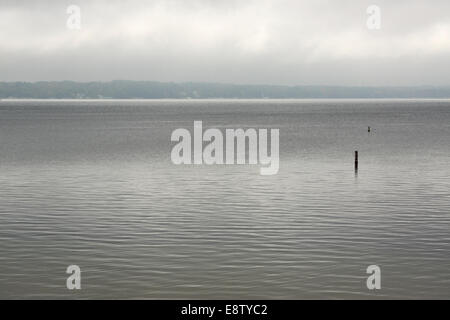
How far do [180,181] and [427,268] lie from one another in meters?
35.9

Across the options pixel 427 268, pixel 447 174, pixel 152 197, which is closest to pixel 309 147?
pixel 447 174

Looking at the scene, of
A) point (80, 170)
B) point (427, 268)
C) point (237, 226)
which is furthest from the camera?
point (80, 170)

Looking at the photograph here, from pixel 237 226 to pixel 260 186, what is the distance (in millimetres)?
18550

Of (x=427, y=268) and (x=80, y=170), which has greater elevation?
(x=80, y=170)

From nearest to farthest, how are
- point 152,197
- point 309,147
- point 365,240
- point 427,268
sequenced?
point 427,268
point 365,240
point 152,197
point 309,147

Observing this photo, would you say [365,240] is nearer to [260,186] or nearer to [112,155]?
[260,186]

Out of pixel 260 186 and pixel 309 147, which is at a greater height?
pixel 309 147

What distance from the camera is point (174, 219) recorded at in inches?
1754

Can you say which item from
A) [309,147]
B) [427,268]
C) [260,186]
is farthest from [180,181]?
[309,147]

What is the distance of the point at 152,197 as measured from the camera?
54.4 m
